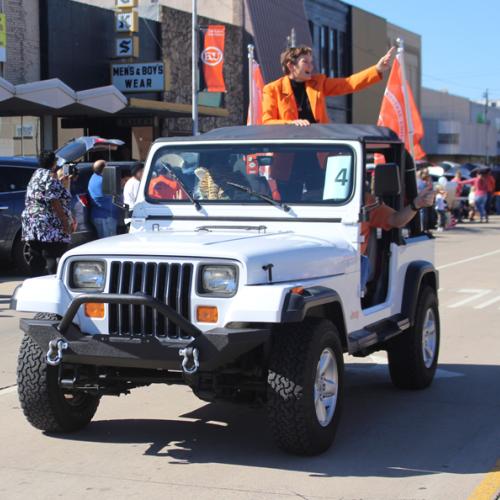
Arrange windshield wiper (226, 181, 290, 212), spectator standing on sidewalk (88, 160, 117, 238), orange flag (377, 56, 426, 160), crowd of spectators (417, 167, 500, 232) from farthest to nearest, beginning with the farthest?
1. crowd of spectators (417, 167, 500, 232)
2. spectator standing on sidewalk (88, 160, 117, 238)
3. orange flag (377, 56, 426, 160)
4. windshield wiper (226, 181, 290, 212)

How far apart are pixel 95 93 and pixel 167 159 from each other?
55.0 feet

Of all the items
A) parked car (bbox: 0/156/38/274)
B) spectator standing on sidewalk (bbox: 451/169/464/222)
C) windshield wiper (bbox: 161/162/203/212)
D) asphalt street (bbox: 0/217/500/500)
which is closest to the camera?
asphalt street (bbox: 0/217/500/500)

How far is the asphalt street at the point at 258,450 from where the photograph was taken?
5340mm

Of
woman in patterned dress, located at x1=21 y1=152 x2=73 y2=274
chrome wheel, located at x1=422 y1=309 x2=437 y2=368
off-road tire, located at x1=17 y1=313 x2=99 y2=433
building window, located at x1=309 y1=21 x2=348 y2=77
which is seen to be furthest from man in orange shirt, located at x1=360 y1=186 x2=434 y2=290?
building window, located at x1=309 y1=21 x2=348 y2=77

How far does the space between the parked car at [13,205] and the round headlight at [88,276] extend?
10.2 m

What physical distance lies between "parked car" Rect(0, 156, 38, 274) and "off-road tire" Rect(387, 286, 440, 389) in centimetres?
930

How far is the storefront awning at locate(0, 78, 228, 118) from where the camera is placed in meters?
21.5

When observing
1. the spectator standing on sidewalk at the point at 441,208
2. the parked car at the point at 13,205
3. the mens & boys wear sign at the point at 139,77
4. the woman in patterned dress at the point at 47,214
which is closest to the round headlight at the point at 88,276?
the woman in patterned dress at the point at 47,214

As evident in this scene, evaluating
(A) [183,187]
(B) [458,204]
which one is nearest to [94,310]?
(A) [183,187]

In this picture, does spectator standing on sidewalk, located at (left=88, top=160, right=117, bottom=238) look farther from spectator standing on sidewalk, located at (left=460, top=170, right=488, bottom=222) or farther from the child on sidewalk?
spectator standing on sidewalk, located at (left=460, top=170, right=488, bottom=222)

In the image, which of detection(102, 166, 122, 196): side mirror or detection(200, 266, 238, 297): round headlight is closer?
detection(200, 266, 238, 297): round headlight

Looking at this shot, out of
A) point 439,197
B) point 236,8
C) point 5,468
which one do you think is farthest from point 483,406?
point 236,8

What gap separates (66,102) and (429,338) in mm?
16041

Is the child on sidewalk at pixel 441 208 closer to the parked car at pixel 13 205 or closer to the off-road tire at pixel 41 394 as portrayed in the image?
the parked car at pixel 13 205
